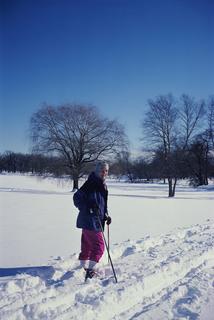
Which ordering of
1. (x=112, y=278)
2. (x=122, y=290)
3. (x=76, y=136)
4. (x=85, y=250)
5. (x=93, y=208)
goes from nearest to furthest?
(x=122, y=290) < (x=112, y=278) < (x=93, y=208) < (x=85, y=250) < (x=76, y=136)

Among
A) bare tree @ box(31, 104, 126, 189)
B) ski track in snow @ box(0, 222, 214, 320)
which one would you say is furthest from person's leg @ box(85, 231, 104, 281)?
bare tree @ box(31, 104, 126, 189)

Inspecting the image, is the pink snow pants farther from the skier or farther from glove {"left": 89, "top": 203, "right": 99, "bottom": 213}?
glove {"left": 89, "top": 203, "right": 99, "bottom": 213}

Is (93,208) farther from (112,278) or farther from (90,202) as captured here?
(112,278)

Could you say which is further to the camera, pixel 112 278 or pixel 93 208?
pixel 93 208

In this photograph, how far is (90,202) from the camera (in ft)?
17.4

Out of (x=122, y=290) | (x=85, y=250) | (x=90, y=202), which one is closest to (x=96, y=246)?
(x=85, y=250)

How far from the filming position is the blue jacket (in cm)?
531

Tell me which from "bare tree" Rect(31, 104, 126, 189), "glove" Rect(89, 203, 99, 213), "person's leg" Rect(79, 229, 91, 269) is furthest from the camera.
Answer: "bare tree" Rect(31, 104, 126, 189)

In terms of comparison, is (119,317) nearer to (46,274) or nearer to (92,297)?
(92,297)

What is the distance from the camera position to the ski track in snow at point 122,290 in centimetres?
380

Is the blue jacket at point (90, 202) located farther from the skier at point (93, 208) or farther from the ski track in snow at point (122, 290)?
the ski track in snow at point (122, 290)

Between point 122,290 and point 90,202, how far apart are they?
4.88 ft

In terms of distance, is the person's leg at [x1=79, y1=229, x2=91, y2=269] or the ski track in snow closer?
the ski track in snow

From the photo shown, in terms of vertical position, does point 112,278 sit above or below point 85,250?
below
